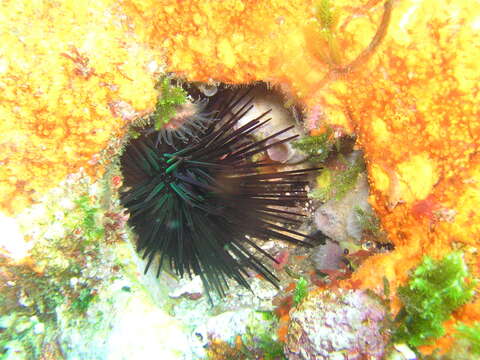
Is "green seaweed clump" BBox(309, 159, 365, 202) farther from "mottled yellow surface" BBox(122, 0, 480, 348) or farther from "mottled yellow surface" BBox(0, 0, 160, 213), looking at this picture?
"mottled yellow surface" BBox(0, 0, 160, 213)

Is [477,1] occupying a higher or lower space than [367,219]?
higher

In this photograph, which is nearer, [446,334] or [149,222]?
[446,334]

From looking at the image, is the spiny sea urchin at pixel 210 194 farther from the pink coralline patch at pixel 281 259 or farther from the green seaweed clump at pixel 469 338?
the green seaweed clump at pixel 469 338

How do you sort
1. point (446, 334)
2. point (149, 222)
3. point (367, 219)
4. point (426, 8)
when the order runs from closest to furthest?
1. point (446, 334)
2. point (426, 8)
3. point (367, 219)
4. point (149, 222)

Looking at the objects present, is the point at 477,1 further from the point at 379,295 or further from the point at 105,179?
the point at 105,179

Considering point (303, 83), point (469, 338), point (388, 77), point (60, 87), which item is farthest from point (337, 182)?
point (60, 87)

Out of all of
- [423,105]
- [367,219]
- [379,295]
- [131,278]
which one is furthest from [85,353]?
[423,105]

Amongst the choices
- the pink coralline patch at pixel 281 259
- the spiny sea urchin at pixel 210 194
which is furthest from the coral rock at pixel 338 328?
the pink coralline patch at pixel 281 259
